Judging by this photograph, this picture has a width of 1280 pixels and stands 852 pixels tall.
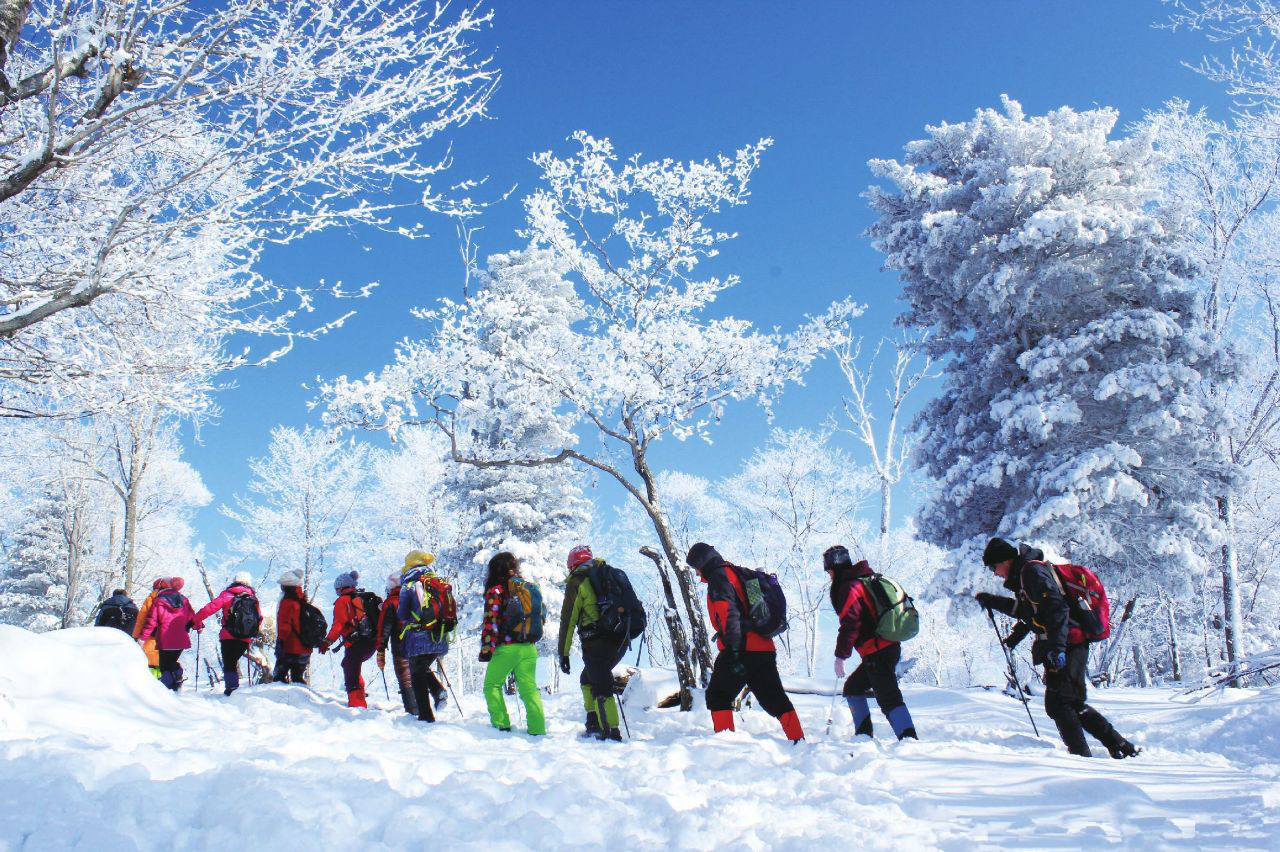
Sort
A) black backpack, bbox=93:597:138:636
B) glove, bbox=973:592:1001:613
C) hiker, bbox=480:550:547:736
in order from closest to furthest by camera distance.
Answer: glove, bbox=973:592:1001:613
hiker, bbox=480:550:547:736
black backpack, bbox=93:597:138:636

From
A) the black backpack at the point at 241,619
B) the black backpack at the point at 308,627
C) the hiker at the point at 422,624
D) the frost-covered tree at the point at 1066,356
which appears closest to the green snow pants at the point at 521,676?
the hiker at the point at 422,624

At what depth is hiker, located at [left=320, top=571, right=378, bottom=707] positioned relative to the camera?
8.24 meters

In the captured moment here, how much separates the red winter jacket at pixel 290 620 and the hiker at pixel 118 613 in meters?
2.84

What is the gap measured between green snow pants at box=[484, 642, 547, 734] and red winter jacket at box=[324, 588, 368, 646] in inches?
95.5

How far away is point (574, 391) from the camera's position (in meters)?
12.5

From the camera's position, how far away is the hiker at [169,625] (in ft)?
28.5

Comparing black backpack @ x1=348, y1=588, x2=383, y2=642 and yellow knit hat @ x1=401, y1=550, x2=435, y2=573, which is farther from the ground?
yellow knit hat @ x1=401, y1=550, x2=435, y2=573

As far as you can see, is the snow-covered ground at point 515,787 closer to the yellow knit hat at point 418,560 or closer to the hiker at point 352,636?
the yellow knit hat at point 418,560

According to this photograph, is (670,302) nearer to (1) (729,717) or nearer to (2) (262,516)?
(1) (729,717)

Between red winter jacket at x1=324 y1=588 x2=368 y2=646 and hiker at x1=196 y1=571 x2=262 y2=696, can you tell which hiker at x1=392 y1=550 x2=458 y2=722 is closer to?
red winter jacket at x1=324 y1=588 x2=368 y2=646

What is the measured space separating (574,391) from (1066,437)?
8.48 meters

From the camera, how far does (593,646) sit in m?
6.46

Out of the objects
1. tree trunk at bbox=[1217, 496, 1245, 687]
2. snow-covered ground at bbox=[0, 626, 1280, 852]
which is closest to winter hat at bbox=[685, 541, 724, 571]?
snow-covered ground at bbox=[0, 626, 1280, 852]

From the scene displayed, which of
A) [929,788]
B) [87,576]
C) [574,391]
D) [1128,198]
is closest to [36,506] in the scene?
[87,576]
